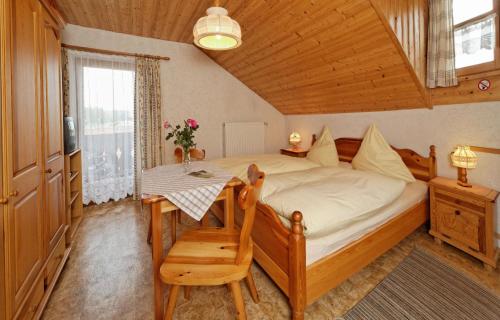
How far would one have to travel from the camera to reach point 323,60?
2.80 metres

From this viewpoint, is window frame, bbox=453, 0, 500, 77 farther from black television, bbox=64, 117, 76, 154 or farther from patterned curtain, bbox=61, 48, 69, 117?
patterned curtain, bbox=61, 48, 69, 117

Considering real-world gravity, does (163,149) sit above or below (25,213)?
above

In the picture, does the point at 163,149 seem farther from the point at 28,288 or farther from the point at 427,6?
the point at 427,6

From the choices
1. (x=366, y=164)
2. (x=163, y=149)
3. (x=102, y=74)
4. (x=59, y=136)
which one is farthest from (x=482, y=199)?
(x=102, y=74)

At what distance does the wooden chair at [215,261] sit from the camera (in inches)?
46.3

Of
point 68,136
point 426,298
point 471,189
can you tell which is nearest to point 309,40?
point 471,189

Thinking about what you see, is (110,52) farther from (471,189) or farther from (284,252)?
(471,189)

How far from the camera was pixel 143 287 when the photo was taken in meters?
1.75

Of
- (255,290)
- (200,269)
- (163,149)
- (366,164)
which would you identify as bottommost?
(255,290)

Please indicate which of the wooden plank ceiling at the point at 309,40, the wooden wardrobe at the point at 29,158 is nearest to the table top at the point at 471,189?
the wooden plank ceiling at the point at 309,40

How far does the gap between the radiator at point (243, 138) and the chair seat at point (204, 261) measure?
2.98 metres

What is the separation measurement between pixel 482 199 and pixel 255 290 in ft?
6.68

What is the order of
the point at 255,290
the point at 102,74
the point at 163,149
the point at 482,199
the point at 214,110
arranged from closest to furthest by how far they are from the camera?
the point at 255,290
the point at 482,199
the point at 102,74
the point at 163,149
the point at 214,110

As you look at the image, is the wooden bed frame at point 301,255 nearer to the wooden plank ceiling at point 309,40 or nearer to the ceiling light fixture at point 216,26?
the ceiling light fixture at point 216,26
